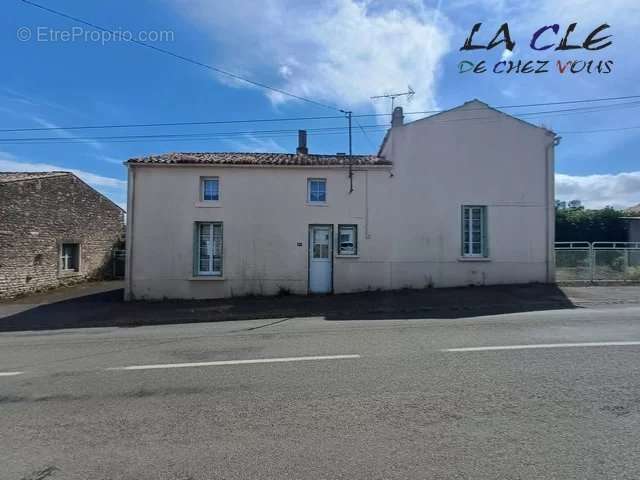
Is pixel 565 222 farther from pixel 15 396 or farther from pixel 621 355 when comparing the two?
pixel 15 396

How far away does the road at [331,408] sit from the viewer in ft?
9.67

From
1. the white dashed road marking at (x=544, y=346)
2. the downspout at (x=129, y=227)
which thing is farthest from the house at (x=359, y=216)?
the white dashed road marking at (x=544, y=346)

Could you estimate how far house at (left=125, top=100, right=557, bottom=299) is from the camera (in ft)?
44.3

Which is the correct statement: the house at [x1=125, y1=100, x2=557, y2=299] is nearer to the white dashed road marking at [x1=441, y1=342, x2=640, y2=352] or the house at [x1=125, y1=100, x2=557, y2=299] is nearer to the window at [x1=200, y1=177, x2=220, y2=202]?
the window at [x1=200, y1=177, x2=220, y2=202]

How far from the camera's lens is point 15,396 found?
4.54 m

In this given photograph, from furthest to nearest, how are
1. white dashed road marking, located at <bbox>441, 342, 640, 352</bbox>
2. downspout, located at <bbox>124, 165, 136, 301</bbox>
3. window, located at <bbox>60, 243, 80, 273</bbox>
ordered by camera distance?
window, located at <bbox>60, 243, 80, 273</bbox>, downspout, located at <bbox>124, 165, 136, 301</bbox>, white dashed road marking, located at <bbox>441, 342, 640, 352</bbox>

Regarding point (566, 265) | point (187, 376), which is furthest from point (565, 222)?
point (187, 376)

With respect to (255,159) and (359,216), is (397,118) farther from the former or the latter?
(255,159)

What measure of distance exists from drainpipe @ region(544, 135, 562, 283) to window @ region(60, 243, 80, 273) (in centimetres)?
1989

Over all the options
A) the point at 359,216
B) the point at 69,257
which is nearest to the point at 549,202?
the point at 359,216

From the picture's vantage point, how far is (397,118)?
14.2 m

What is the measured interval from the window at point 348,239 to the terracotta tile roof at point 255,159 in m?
2.22

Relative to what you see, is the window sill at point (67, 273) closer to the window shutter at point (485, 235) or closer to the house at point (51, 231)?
the house at point (51, 231)

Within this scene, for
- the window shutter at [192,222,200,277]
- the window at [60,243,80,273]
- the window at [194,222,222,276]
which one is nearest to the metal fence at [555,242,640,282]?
the window at [194,222,222,276]
